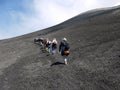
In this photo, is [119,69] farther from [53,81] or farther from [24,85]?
[24,85]

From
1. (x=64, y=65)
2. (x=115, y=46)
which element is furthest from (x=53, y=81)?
(x=115, y=46)

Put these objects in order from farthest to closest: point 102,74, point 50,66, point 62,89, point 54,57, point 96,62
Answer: point 54,57 < point 50,66 < point 96,62 < point 102,74 < point 62,89

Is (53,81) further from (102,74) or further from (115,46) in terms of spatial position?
(115,46)

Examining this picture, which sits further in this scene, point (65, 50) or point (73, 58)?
point (73, 58)

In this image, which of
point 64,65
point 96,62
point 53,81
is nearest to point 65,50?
point 64,65

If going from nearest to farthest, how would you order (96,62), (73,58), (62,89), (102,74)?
(62,89) < (102,74) < (96,62) < (73,58)

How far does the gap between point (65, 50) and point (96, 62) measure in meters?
2.92

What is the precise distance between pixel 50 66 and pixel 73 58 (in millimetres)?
2781

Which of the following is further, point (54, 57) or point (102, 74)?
point (54, 57)

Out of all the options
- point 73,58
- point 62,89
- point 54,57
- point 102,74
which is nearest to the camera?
point 62,89

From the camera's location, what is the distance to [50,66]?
85.1 feet

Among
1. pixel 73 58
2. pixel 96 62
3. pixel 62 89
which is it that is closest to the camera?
pixel 62 89

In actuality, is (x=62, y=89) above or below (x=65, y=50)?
below

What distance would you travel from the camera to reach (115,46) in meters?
28.1
